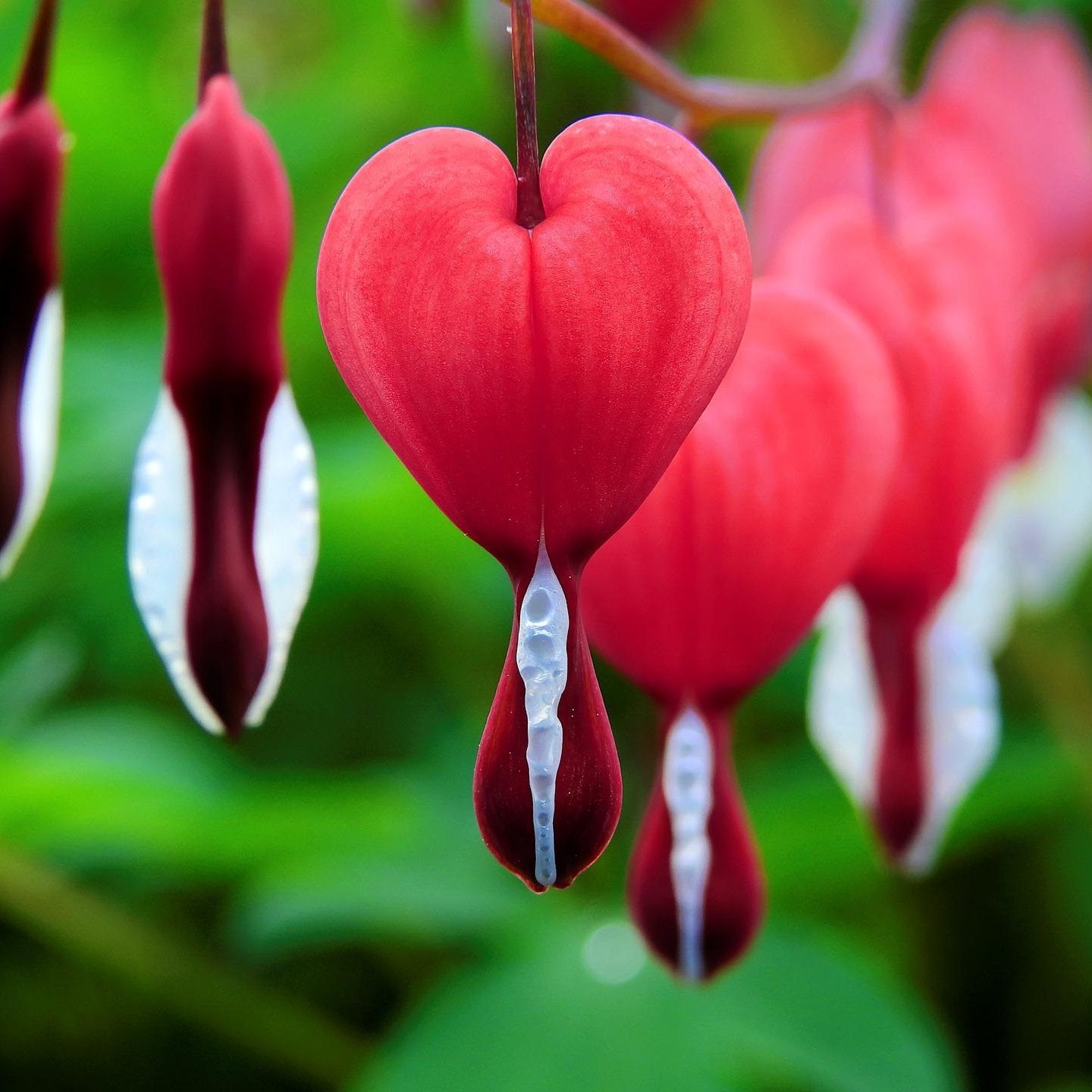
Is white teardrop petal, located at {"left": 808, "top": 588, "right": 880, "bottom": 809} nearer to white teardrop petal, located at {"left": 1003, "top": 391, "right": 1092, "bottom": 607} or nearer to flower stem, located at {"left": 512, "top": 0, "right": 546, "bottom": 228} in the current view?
flower stem, located at {"left": 512, "top": 0, "right": 546, "bottom": 228}

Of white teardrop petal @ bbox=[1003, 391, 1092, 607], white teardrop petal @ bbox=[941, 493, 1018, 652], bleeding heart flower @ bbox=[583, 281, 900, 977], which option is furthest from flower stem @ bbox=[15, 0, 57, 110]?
white teardrop petal @ bbox=[1003, 391, 1092, 607]

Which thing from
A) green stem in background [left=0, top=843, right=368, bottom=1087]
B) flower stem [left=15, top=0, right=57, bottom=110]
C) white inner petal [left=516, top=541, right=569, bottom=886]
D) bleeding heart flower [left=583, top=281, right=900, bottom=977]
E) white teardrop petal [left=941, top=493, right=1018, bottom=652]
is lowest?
green stem in background [left=0, top=843, right=368, bottom=1087]

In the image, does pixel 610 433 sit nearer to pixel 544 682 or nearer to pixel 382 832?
pixel 544 682

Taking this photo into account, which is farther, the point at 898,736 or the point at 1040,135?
the point at 1040,135

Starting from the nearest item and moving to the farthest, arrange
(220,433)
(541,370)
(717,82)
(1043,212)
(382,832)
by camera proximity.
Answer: (541,370)
(220,433)
(717,82)
(1043,212)
(382,832)

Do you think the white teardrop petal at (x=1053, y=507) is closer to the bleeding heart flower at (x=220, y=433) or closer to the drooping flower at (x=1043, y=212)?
the drooping flower at (x=1043, y=212)

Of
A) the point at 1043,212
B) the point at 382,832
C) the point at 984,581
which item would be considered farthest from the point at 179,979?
the point at 1043,212
